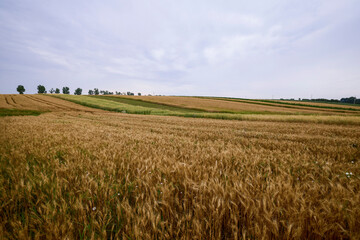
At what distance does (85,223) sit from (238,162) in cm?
246

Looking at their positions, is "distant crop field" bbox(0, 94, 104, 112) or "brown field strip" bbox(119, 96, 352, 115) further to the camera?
"brown field strip" bbox(119, 96, 352, 115)

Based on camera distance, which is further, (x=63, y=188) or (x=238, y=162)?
(x=238, y=162)

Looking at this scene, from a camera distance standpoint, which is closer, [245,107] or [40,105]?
[40,105]

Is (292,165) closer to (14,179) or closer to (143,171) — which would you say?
(143,171)

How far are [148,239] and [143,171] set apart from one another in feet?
3.64

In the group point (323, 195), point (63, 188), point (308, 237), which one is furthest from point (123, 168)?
point (323, 195)

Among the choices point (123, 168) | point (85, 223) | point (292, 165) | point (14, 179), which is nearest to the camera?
point (85, 223)

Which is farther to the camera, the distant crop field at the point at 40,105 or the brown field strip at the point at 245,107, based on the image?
the brown field strip at the point at 245,107

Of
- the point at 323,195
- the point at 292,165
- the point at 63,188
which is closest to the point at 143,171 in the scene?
the point at 63,188

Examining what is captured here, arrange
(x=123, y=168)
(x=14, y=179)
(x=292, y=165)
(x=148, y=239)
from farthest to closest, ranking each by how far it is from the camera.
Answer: (x=292, y=165), (x=123, y=168), (x=14, y=179), (x=148, y=239)

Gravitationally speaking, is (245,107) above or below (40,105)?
above

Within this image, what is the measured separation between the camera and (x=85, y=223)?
3.82 ft

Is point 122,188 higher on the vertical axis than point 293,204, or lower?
lower

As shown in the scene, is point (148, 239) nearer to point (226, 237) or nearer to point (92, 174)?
point (226, 237)
